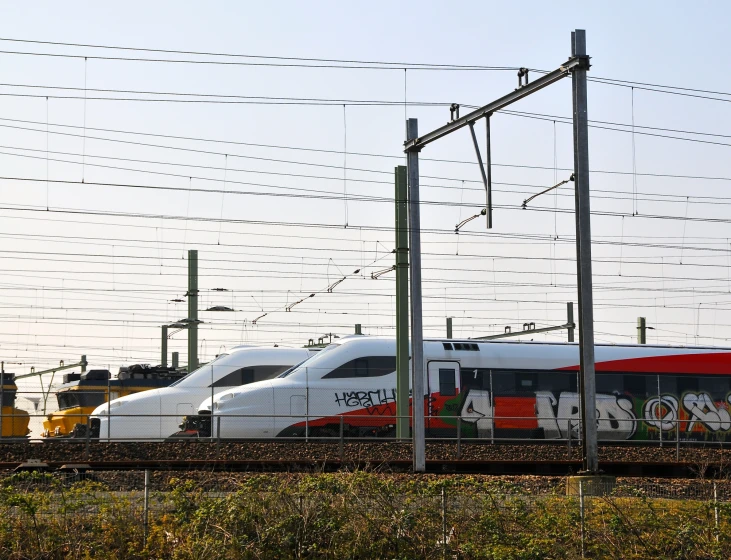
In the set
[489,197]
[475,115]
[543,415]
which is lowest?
[543,415]

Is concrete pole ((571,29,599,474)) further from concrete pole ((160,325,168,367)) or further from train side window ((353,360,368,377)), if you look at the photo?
concrete pole ((160,325,168,367))

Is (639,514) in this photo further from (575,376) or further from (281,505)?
(575,376)

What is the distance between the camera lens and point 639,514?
14.2m

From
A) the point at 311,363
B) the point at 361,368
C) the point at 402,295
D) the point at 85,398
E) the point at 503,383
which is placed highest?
the point at 402,295

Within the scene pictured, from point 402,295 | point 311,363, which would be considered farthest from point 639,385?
point 402,295

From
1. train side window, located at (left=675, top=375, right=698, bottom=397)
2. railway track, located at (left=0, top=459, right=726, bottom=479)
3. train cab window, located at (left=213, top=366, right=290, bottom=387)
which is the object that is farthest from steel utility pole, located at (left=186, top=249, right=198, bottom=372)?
train side window, located at (left=675, top=375, right=698, bottom=397)

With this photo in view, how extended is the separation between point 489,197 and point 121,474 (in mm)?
8219

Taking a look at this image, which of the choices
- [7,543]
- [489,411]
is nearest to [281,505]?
[7,543]

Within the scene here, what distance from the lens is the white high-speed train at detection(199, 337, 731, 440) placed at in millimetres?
28047

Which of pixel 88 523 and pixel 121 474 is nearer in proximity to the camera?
pixel 88 523

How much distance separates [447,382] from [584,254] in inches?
499

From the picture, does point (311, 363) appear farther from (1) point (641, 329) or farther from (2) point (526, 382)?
(1) point (641, 329)

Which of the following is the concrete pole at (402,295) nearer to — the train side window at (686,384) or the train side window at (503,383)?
the train side window at (503,383)

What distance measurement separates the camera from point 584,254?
17641mm
